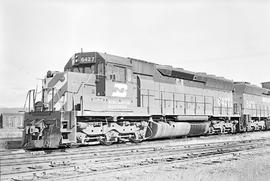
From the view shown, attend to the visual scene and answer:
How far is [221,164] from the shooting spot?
798 centimetres

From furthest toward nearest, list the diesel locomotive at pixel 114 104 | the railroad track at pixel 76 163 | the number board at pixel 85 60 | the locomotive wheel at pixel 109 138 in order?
1. the number board at pixel 85 60
2. the locomotive wheel at pixel 109 138
3. the diesel locomotive at pixel 114 104
4. the railroad track at pixel 76 163

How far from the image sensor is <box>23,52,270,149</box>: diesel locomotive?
10.3 metres

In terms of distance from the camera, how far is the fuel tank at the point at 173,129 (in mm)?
13797

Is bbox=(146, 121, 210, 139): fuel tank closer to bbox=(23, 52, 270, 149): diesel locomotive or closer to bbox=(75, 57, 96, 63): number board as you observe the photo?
bbox=(23, 52, 270, 149): diesel locomotive

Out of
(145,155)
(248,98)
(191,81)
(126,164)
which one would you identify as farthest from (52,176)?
(248,98)

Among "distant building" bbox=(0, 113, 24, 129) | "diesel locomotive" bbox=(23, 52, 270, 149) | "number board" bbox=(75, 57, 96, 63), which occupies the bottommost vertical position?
"distant building" bbox=(0, 113, 24, 129)

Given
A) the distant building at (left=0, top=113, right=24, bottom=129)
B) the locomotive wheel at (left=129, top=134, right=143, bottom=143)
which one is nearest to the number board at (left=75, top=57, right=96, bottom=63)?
the locomotive wheel at (left=129, top=134, right=143, bottom=143)

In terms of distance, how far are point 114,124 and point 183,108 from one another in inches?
218

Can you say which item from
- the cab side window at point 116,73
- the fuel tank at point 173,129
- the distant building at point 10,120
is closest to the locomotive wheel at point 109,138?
the cab side window at point 116,73

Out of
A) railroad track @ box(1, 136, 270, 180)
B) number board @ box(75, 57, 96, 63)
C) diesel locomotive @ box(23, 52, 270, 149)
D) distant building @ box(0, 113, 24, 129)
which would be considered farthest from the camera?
distant building @ box(0, 113, 24, 129)

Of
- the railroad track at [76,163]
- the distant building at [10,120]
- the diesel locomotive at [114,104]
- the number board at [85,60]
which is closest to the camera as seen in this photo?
the railroad track at [76,163]

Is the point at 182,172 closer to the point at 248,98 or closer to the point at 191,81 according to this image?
the point at 191,81

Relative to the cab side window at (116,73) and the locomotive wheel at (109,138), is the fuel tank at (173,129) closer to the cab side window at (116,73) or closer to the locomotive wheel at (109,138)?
the locomotive wheel at (109,138)

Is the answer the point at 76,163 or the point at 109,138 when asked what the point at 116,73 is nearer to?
the point at 109,138
